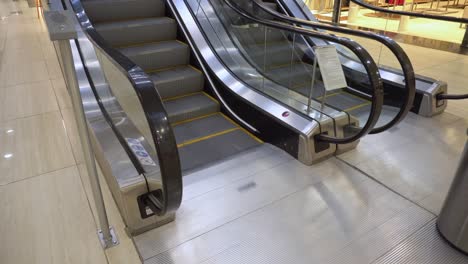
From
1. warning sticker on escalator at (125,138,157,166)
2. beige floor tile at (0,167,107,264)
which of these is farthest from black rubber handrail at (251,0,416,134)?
beige floor tile at (0,167,107,264)

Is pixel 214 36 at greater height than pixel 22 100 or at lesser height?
greater

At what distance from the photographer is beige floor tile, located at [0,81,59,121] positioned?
3498 millimetres

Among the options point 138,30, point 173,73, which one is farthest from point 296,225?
point 138,30

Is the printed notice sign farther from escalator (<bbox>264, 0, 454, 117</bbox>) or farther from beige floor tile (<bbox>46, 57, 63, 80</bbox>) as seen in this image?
beige floor tile (<bbox>46, 57, 63, 80</bbox>)

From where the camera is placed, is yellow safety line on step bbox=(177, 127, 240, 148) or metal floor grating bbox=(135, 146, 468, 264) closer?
metal floor grating bbox=(135, 146, 468, 264)

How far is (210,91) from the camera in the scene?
3.73m

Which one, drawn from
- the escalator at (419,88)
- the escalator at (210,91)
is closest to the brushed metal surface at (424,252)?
the escalator at (210,91)

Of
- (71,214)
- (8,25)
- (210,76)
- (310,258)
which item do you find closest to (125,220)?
(71,214)

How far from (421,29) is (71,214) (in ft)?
30.4

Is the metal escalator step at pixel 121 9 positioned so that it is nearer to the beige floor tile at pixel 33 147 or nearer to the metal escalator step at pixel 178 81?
the metal escalator step at pixel 178 81

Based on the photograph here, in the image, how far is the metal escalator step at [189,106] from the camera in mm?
3373

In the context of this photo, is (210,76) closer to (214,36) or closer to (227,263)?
(214,36)

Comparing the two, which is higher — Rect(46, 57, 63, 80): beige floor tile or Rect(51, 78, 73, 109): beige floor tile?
Rect(46, 57, 63, 80): beige floor tile

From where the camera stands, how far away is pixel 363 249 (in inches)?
75.9
